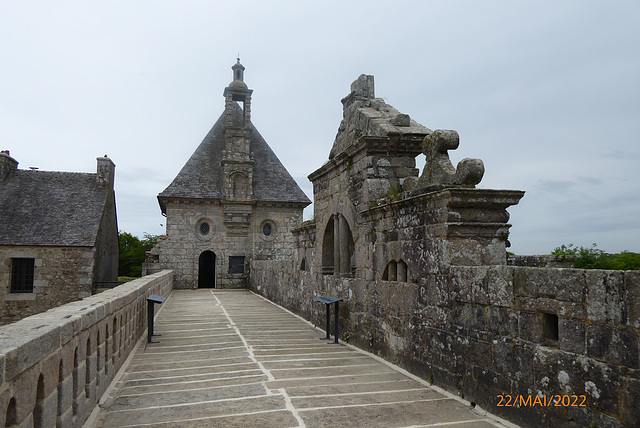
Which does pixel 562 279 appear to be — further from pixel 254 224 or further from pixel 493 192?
pixel 254 224

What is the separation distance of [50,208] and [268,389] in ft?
64.3

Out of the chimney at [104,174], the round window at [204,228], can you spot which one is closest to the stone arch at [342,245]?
the round window at [204,228]

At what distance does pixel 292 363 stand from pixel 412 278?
1989 mm

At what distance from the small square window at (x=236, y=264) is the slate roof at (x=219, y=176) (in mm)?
3012

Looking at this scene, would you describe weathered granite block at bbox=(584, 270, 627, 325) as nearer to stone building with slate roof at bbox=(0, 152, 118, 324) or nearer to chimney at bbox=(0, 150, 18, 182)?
stone building with slate roof at bbox=(0, 152, 118, 324)

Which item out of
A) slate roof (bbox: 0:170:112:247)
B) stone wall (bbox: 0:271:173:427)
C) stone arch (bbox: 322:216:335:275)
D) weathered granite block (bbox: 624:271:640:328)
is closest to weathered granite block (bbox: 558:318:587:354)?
weathered granite block (bbox: 624:271:640:328)

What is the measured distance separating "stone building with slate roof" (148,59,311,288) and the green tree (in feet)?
35.2

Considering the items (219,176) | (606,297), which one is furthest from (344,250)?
(219,176)

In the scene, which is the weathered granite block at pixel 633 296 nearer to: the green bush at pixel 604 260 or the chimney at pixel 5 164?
the green bush at pixel 604 260

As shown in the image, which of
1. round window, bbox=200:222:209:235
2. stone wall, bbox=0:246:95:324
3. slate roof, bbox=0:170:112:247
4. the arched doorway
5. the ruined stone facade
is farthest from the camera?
the arched doorway

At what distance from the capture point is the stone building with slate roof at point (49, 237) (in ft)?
61.2

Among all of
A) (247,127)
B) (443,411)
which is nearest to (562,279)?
(443,411)

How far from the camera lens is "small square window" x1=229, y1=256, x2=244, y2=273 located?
74.1ft

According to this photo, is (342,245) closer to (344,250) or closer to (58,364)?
(344,250)
